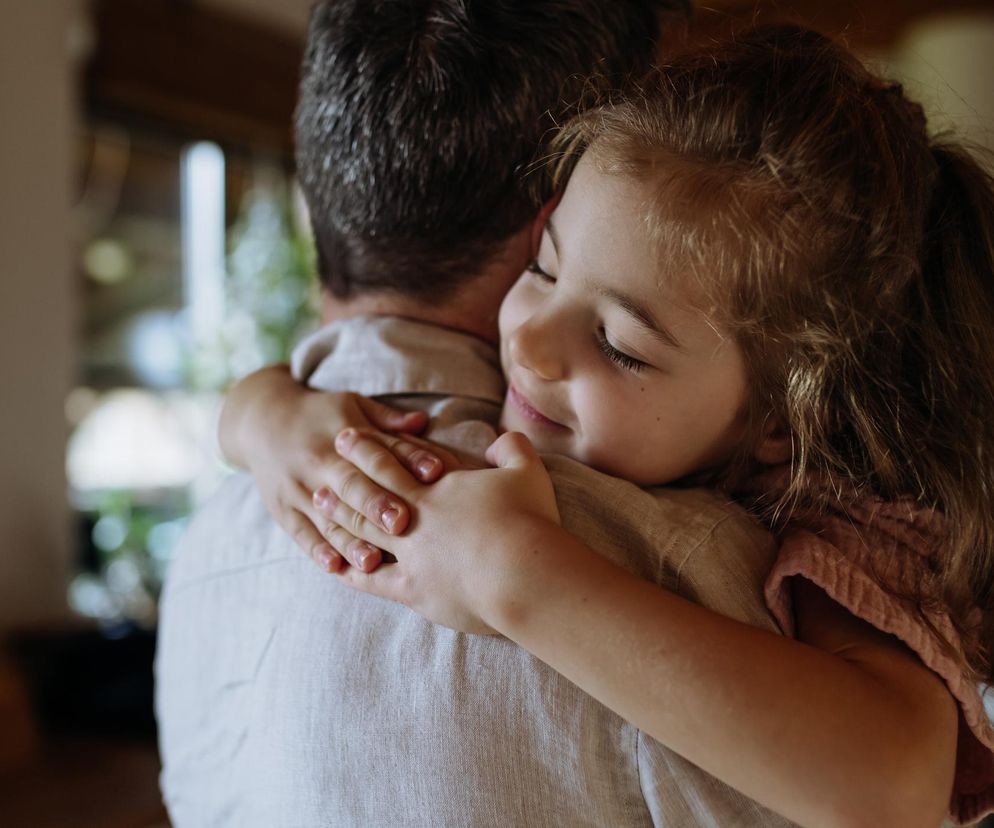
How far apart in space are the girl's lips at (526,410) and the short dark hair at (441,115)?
0.13m

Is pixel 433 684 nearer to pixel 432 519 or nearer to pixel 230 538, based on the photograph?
pixel 432 519

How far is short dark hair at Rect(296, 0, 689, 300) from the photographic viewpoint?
0.90m

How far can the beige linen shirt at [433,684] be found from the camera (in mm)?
711

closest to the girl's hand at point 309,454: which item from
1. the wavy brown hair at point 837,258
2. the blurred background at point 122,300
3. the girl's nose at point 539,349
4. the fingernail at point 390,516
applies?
the fingernail at point 390,516

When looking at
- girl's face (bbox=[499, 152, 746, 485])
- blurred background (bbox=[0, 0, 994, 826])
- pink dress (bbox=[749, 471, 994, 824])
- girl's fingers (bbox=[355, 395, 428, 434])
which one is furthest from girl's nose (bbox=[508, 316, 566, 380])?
blurred background (bbox=[0, 0, 994, 826])

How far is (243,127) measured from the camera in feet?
13.5

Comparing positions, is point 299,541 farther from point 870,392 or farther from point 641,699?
point 870,392

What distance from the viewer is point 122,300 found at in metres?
3.94

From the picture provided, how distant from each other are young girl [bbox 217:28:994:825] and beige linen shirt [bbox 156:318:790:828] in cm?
4

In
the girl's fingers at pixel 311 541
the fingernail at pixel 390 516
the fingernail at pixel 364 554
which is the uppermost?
the fingernail at pixel 390 516

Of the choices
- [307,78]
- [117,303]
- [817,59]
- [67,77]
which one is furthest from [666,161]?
[117,303]

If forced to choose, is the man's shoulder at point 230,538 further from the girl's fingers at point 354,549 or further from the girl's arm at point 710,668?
the girl's arm at point 710,668

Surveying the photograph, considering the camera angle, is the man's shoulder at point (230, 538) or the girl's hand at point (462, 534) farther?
the man's shoulder at point (230, 538)

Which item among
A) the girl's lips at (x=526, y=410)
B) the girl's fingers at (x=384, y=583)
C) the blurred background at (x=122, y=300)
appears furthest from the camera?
the blurred background at (x=122, y=300)
